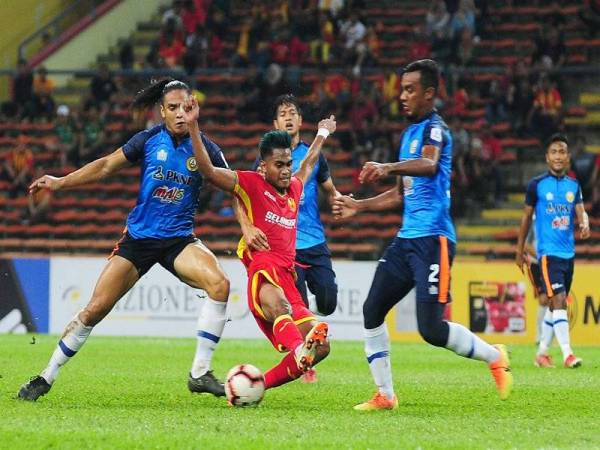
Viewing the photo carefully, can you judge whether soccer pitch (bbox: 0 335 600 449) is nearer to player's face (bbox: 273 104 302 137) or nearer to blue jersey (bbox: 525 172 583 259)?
blue jersey (bbox: 525 172 583 259)

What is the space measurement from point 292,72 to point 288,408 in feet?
58.4

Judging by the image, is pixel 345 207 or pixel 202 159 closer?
pixel 202 159

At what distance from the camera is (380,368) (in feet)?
32.1

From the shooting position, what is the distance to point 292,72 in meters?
27.1

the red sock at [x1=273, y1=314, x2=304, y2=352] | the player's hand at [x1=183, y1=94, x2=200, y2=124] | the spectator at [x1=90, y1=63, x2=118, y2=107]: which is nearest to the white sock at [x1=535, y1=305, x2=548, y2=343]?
the red sock at [x1=273, y1=314, x2=304, y2=352]

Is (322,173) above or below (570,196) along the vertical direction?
above

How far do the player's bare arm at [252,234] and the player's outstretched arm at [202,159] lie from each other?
208 mm

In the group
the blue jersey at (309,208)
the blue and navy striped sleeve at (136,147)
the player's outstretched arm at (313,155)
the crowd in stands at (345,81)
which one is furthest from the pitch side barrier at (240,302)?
the blue and navy striped sleeve at (136,147)

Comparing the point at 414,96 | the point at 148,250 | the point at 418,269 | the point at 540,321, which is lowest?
the point at 540,321

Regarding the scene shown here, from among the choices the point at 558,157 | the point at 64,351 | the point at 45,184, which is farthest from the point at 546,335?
the point at 45,184

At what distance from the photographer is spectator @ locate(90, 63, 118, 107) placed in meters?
28.6

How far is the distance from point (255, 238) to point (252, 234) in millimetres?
36

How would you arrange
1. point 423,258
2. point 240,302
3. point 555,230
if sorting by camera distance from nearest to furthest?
point 423,258 → point 555,230 → point 240,302

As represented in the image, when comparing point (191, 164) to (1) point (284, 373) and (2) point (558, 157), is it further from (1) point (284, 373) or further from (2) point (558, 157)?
(2) point (558, 157)
